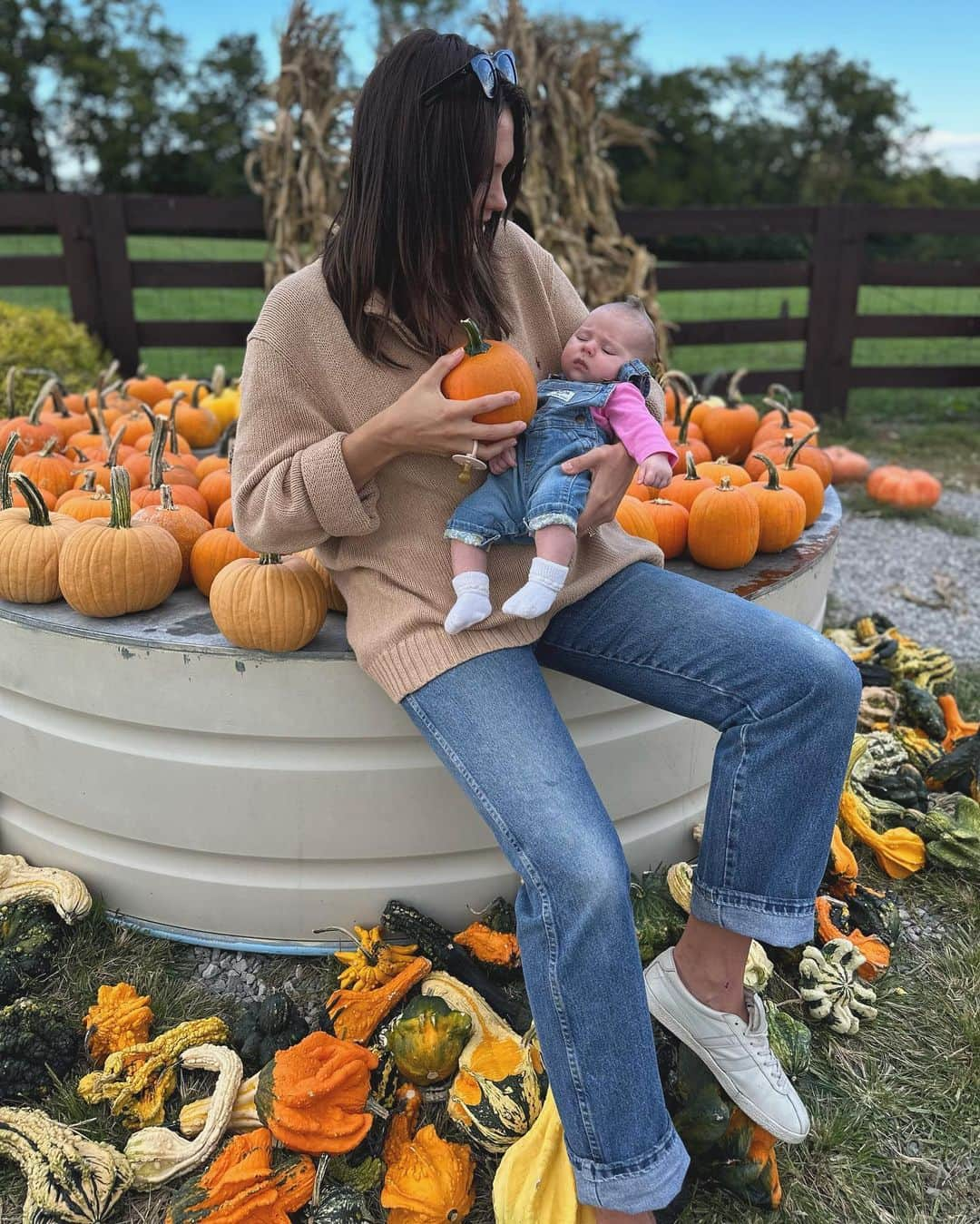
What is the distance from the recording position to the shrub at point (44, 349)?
526 cm

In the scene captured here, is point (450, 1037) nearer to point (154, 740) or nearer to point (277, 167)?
point (154, 740)

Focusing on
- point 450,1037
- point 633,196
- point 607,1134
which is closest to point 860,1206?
point 607,1134

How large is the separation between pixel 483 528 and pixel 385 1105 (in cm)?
112

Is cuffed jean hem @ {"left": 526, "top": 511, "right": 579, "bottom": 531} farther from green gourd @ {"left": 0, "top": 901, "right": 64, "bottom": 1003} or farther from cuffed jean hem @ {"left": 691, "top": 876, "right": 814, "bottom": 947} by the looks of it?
green gourd @ {"left": 0, "top": 901, "right": 64, "bottom": 1003}

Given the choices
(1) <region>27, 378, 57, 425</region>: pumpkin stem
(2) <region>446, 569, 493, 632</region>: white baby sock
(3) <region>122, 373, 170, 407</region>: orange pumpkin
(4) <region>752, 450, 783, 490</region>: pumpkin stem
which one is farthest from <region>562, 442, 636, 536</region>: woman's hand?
(3) <region>122, 373, 170, 407</region>: orange pumpkin

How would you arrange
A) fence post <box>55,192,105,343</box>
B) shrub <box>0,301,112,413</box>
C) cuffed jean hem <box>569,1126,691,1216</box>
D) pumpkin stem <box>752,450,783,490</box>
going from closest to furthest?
cuffed jean hem <box>569,1126,691,1216</box>, pumpkin stem <box>752,450,783,490</box>, shrub <box>0,301,112,413</box>, fence post <box>55,192,105,343</box>

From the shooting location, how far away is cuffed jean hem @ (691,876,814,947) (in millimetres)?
1738

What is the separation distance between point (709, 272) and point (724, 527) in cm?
595

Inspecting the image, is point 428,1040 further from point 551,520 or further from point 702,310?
point 702,310

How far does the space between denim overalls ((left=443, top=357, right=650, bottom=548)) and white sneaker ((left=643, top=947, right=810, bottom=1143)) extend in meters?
0.88

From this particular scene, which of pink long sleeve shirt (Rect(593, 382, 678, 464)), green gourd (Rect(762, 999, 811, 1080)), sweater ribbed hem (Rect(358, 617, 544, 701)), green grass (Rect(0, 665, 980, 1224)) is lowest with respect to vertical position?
green grass (Rect(0, 665, 980, 1224))

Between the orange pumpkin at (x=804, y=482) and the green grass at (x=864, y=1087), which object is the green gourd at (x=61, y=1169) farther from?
the orange pumpkin at (x=804, y=482)

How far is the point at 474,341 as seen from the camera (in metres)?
1.83

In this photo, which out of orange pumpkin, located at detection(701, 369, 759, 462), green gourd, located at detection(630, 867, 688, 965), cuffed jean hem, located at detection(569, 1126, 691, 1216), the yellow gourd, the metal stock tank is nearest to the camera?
cuffed jean hem, located at detection(569, 1126, 691, 1216)
